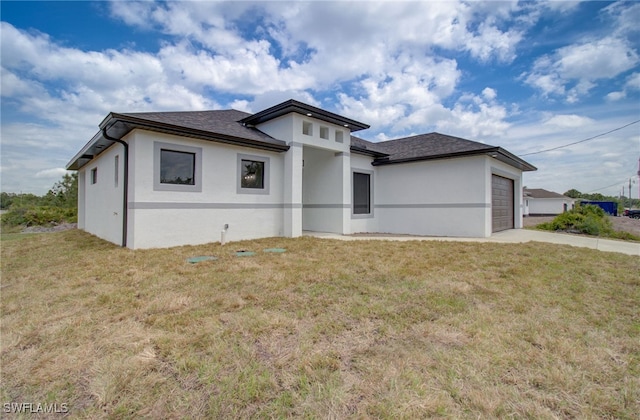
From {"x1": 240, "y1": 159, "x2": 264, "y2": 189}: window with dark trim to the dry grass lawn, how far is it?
470 centimetres

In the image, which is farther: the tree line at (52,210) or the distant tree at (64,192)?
the distant tree at (64,192)

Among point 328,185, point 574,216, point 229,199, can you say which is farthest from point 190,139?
point 574,216

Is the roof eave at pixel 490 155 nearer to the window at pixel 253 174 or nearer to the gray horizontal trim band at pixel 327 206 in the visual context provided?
the gray horizontal trim band at pixel 327 206

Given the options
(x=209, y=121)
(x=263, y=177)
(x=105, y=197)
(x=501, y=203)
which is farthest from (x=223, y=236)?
(x=501, y=203)

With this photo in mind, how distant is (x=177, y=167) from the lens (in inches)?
331

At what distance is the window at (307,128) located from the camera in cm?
1072

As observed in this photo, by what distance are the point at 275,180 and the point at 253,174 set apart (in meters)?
0.87

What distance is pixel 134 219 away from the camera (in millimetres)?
7527

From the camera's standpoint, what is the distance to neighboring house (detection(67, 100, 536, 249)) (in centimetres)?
794

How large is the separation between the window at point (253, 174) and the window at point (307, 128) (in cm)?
189

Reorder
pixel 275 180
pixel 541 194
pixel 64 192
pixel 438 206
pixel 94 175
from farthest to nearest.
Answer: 1. pixel 541 194
2. pixel 64 192
3. pixel 94 175
4. pixel 438 206
5. pixel 275 180

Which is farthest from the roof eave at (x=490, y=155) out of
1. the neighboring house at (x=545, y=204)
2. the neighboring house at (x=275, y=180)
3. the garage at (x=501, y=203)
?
the neighboring house at (x=545, y=204)

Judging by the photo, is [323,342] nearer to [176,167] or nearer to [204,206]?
[204,206]

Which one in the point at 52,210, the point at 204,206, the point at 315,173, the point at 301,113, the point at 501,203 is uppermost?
the point at 301,113
